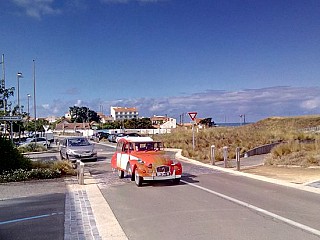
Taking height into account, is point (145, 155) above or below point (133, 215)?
above

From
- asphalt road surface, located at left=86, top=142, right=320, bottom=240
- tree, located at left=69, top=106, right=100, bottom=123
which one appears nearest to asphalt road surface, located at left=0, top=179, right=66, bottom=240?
asphalt road surface, located at left=86, top=142, right=320, bottom=240

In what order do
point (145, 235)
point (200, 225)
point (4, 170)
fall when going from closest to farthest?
point (145, 235)
point (200, 225)
point (4, 170)

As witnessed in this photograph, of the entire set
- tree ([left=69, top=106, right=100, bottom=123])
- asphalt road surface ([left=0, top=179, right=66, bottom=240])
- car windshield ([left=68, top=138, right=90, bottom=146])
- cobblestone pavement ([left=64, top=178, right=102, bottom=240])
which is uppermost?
tree ([left=69, top=106, right=100, bottom=123])

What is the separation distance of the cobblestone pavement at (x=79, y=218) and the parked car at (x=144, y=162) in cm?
198

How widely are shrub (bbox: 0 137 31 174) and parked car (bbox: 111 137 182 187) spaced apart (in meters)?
3.97

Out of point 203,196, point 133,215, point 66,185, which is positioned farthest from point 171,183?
point 133,215

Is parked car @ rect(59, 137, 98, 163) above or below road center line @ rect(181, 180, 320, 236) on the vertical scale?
above

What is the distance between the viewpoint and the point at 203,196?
1016 cm

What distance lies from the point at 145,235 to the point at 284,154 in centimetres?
1641

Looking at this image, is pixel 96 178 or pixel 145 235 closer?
pixel 145 235

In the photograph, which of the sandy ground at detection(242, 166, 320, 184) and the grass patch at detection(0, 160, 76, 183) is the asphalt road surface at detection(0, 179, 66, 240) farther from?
the sandy ground at detection(242, 166, 320, 184)

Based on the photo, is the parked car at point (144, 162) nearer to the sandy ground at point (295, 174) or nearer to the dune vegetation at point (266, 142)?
the sandy ground at point (295, 174)

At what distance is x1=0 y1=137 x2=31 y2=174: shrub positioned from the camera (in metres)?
14.5

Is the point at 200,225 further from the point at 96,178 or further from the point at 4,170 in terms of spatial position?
the point at 4,170
